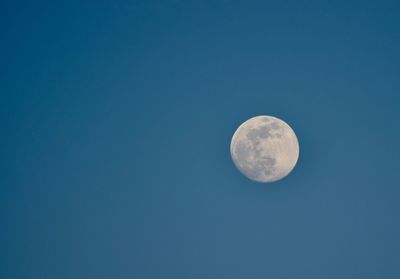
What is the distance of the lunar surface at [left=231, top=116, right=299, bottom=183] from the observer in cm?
1706

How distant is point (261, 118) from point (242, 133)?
1129 millimetres

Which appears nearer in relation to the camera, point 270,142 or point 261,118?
point 270,142

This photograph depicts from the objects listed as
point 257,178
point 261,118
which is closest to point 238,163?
point 257,178

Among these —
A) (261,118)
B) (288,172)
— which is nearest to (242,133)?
(261,118)

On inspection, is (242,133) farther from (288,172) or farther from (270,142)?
(288,172)

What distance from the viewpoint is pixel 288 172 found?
17.8m

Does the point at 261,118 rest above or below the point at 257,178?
above

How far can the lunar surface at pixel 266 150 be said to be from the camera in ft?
56.0

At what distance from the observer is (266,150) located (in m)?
17.0

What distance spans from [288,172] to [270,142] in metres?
1.51

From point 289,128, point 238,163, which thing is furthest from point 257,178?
point 289,128

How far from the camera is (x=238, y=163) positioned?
17812 mm

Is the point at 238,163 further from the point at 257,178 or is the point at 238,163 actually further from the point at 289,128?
the point at 289,128

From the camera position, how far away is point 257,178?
17453mm
